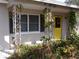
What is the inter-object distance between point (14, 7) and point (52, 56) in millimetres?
4589

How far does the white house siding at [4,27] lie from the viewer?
13.2m

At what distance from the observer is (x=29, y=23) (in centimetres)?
1534

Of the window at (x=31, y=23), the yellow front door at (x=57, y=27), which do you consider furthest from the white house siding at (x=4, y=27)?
the yellow front door at (x=57, y=27)

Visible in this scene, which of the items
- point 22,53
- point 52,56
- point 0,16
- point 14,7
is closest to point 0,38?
A: point 0,16

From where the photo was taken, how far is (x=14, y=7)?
480 inches

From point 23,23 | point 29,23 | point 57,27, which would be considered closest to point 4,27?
point 23,23

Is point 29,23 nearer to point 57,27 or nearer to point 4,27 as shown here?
point 4,27

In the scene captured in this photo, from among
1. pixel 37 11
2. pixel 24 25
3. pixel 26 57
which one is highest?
pixel 37 11

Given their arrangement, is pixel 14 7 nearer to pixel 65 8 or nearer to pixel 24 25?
pixel 24 25

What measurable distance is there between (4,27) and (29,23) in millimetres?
2594

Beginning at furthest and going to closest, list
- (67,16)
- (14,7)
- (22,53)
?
(67,16) < (14,7) < (22,53)

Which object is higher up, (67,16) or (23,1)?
(23,1)

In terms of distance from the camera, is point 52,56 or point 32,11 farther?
point 32,11

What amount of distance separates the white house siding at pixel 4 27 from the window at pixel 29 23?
175cm
